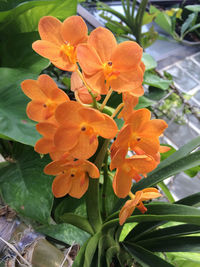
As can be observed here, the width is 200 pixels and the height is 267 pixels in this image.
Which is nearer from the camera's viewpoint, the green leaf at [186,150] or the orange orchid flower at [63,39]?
the orange orchid flower at [63,39]

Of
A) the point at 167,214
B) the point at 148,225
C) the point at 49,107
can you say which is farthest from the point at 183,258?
the point at 49,107

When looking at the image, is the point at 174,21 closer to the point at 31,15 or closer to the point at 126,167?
the point at 31,15

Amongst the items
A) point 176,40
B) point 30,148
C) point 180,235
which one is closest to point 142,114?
point 180,235

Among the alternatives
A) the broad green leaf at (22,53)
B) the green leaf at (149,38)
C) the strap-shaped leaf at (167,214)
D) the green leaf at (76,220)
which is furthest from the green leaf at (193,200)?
the green leaf at (149,38)

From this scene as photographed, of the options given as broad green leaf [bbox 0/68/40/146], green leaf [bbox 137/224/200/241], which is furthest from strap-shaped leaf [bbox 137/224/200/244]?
broad green leaf [bbox 0/68/40/146]

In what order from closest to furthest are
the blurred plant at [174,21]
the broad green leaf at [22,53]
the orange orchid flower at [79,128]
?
the orange orchid flower at [79,128] < the broad green leaf at [22,53] < the blurred plant at [174,21]

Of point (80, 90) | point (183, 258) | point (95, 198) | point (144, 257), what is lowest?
Result: point (183, 258)

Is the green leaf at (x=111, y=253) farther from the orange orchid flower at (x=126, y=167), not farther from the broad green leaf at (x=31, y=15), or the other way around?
the broad green leaf at (x=31, y=15)
